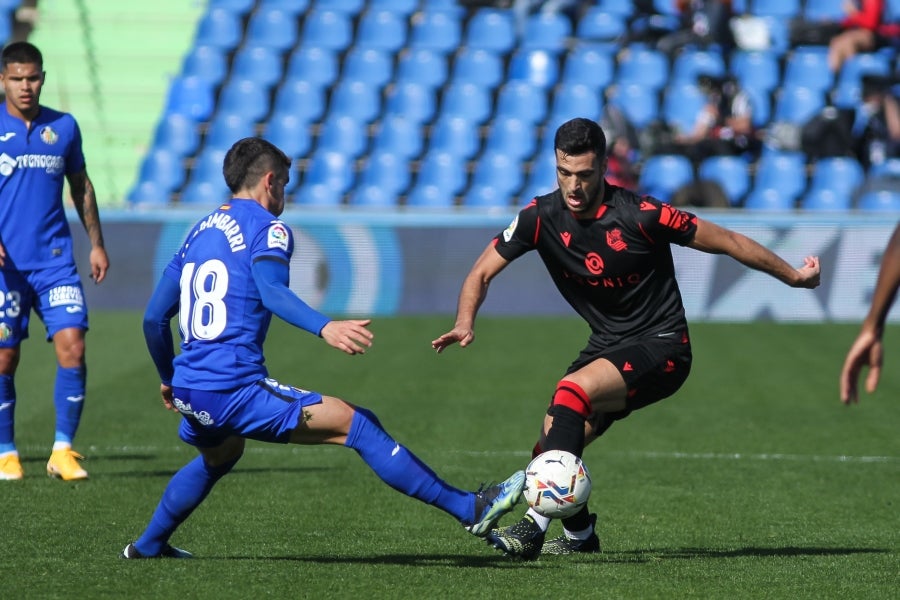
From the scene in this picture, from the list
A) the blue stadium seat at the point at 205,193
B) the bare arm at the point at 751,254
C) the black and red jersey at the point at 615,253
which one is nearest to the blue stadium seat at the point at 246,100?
the blue stadium seat at the point at 205,193

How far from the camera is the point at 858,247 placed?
15953 millimetres

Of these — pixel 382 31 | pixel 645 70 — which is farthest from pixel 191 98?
pixel 645 70

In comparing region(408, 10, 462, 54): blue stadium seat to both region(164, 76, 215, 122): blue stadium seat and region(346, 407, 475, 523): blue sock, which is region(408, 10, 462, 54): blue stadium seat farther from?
region(346, 407, 475, 523): blue sock

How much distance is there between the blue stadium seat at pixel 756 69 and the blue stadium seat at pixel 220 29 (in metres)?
7.30

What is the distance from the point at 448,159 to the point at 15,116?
1123 cm

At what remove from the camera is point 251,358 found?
5.25 meters

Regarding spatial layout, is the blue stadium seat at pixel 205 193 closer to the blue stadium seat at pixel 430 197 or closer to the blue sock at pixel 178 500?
the blue stadium seat at pixel 430 197

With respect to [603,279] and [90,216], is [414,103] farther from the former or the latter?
[603,279]

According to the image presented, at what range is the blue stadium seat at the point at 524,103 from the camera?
19.4 m

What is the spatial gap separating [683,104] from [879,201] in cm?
322

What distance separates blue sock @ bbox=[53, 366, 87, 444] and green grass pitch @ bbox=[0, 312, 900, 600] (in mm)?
279

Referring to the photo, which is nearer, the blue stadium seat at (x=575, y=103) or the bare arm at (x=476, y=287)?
the bare arm at (x=476, y=287)

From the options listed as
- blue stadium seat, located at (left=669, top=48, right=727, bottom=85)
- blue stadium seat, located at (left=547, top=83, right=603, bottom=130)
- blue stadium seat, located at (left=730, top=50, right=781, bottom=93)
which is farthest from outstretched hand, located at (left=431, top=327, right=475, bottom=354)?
blue stadium seat, located at (left=730, top=50, right=781, bottom=93)

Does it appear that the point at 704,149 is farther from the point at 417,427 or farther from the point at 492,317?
the point at 417,427
